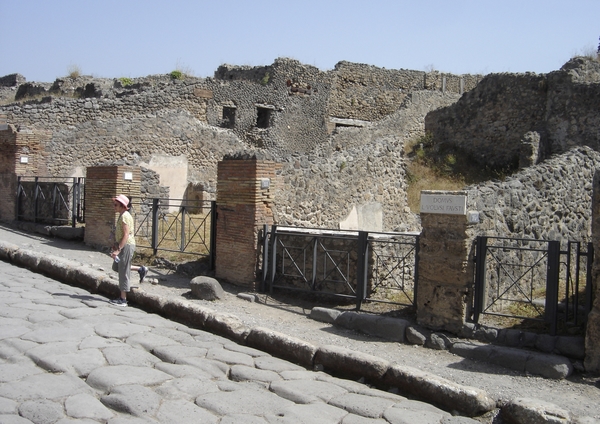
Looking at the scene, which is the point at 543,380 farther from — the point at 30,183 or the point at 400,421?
the point at 30,183

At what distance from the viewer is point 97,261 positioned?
11031 millimetres

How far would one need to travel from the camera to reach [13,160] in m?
15.3

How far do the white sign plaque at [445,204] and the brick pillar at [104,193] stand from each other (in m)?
6.81

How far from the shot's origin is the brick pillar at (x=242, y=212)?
9.29m

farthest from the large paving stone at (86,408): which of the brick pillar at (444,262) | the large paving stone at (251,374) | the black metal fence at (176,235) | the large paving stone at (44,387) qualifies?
the black metal fence at (176,235)

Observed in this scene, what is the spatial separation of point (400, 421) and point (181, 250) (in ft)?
22.8

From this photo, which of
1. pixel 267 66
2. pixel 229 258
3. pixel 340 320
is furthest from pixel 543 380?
pixel 267 66

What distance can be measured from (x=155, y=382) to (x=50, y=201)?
10.3m

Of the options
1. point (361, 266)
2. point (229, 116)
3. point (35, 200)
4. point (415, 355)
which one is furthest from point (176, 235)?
point (229, 116)

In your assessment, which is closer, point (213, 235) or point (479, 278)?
point (479, 278)

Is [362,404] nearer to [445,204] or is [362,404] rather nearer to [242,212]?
[445,204]

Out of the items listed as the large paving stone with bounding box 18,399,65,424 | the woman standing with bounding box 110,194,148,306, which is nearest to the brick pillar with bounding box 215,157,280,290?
the woman standing with bounding box 110,194,148,306

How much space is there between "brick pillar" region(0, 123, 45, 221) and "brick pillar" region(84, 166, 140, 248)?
3.74m

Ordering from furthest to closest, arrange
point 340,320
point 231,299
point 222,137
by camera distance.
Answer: point 222,137 < point 231,299 < point 340,320
